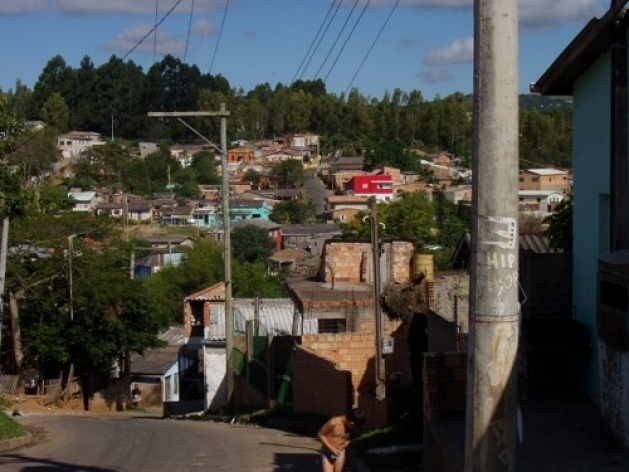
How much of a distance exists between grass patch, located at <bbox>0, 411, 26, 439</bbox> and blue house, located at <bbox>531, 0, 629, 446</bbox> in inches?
407

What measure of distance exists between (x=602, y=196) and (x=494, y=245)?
23.4ft

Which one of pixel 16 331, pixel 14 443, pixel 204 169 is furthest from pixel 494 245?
pixel 204 169

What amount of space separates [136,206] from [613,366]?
97.0 meters

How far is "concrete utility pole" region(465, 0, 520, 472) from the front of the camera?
6.09 m

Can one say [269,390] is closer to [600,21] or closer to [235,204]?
[600,21]

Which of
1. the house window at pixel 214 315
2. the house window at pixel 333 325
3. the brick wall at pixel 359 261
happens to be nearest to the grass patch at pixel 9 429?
the house window at pixel 333 325

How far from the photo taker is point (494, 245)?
20.3ft

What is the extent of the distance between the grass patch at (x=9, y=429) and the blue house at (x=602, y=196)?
10.3 meters

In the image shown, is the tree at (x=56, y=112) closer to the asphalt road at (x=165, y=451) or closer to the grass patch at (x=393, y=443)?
the asphalt road at (x=165, y=451)

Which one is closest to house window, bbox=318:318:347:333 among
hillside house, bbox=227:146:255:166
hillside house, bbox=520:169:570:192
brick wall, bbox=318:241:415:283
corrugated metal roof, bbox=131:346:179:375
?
brick wall, bbox=318:241:415:283

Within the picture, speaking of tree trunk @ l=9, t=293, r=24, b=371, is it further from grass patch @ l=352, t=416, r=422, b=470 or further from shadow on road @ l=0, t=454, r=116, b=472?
grass patch @ l=352, t=416, r=422, b=470

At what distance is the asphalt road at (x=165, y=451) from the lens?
49.0 ft

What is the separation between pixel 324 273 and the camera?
1176 inches

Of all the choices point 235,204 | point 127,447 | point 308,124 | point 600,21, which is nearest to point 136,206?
point 235,204
